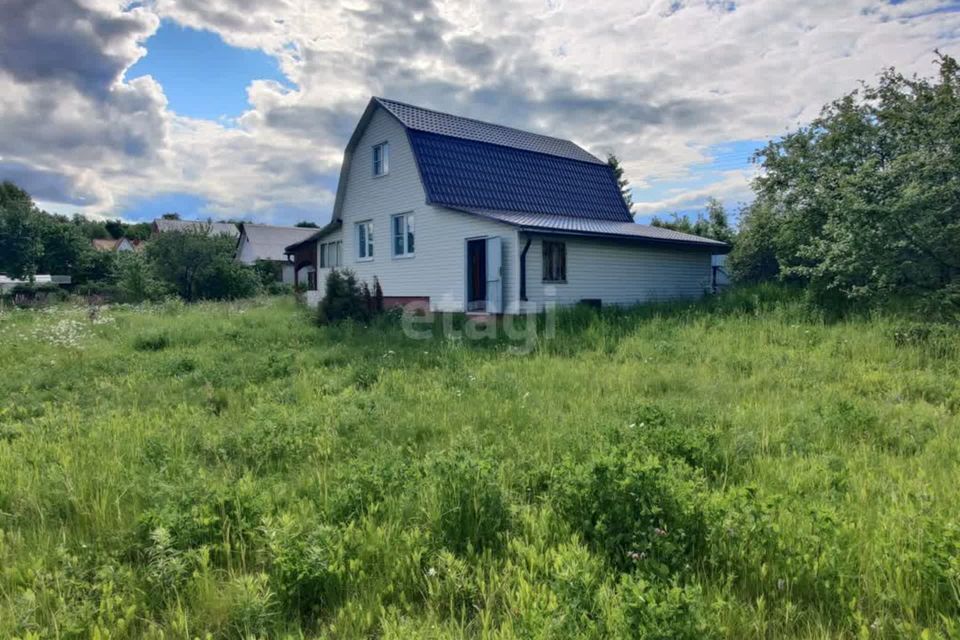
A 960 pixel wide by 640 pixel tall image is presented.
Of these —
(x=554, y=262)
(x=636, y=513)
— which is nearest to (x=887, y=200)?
(x=554, y=262)

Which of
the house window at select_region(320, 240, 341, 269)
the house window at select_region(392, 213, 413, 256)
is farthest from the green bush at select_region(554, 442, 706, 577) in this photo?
the house window at select_region(320, 240, 341, 269)

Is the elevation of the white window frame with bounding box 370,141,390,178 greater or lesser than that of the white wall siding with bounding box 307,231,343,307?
greater

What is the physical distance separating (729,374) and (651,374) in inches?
44.7

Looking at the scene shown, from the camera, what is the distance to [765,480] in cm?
370

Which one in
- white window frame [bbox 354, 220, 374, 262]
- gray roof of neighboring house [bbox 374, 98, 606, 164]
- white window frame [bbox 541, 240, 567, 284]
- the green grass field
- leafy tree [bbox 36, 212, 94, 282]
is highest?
gray roof of neighboring house [bbox 374, 98, 606, 164]

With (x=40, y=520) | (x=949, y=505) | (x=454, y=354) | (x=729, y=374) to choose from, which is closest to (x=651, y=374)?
(x=729, y=374)

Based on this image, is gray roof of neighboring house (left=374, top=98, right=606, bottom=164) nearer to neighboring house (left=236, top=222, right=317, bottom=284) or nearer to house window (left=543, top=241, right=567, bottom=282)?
house window (left=543, top=241, right=567, bottom=282)

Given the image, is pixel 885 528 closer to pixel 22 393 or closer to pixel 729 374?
pixel 729 374

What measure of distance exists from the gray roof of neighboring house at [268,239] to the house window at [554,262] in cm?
3663

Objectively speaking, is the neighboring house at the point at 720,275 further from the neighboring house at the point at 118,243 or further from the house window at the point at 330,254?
the neighboring house at the point at 118,243

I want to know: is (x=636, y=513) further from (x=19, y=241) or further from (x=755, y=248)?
(x=19, y=241)

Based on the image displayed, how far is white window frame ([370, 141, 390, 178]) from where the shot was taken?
18.2 m

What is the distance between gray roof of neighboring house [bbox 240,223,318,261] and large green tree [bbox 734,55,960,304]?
4134 cm

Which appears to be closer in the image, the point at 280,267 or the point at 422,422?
the point at 422,422
